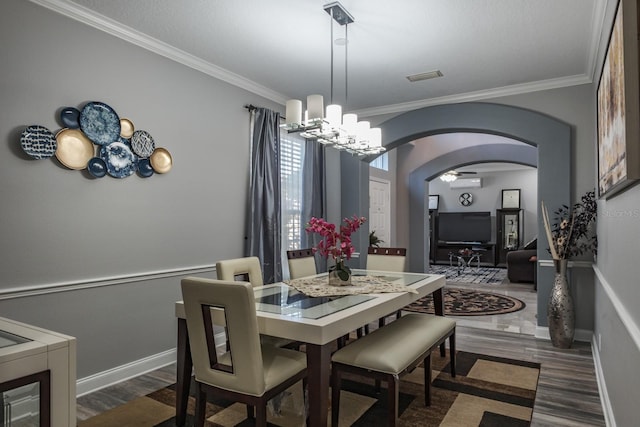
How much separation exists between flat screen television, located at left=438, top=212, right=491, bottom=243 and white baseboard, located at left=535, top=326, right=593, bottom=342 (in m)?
7.84

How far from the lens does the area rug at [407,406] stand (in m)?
2.58

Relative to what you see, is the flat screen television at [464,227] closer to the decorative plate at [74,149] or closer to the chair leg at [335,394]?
the chair leg at [335,394]

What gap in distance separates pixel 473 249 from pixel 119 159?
10300 millimetres

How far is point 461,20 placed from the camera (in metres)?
3.10

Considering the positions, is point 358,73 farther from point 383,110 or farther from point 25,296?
point 25,296

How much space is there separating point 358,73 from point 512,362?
3.17m

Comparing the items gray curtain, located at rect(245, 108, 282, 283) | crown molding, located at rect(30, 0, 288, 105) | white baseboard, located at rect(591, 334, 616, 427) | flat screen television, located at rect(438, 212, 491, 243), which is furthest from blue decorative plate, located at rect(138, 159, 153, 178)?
flat screen television, located at rect(438, 212, 491, 243)

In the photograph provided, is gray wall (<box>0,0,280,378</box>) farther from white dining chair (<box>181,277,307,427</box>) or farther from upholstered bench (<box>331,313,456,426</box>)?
upholstered bench (<box>331,313,456,426</box>)

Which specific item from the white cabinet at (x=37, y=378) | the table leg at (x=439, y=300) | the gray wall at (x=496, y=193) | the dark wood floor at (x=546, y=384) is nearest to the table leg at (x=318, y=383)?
the white cabinet at (x=37, y=378)

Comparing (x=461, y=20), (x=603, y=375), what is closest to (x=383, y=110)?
(x=461, y=20)

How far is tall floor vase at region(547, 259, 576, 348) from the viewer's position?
13.0 feet

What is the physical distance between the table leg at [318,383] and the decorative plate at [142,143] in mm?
2288

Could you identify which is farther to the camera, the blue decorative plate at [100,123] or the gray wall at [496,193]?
the gray wall at [496,193]

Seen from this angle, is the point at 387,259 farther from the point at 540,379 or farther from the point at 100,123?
the point at 100,123
